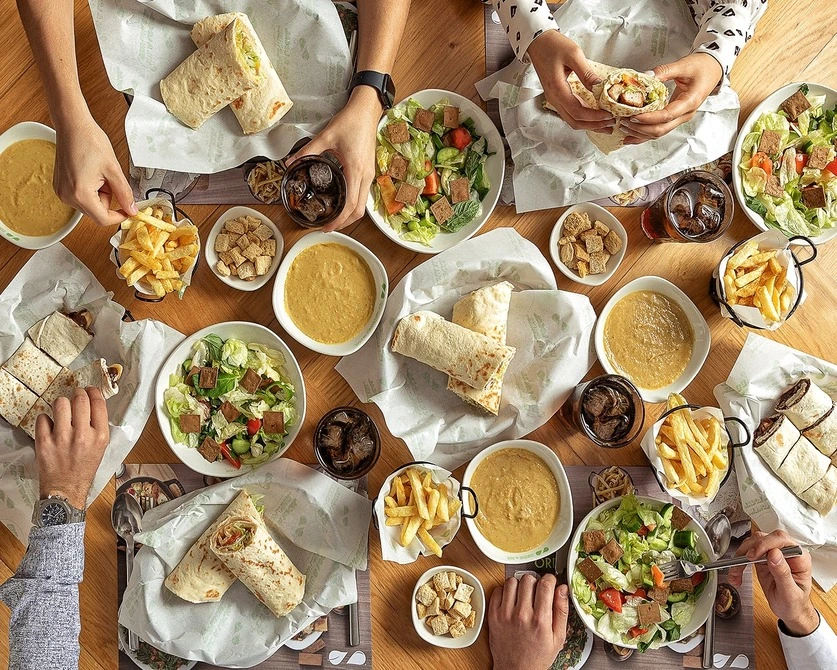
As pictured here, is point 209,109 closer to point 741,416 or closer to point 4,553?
point 4,553

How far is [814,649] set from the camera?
2363 millimetres

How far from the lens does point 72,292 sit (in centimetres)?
238

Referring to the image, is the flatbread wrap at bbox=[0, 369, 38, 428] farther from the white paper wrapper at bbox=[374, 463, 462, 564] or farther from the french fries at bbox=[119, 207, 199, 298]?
the white paper wrapper at bbox=[374, 463, 462, 564]

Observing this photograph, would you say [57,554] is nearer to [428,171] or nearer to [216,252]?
[216,252]

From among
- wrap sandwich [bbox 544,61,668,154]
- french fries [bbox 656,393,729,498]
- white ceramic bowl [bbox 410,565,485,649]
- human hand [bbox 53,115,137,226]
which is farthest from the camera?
white ceramic bowl [bbox 410,565,485,649]

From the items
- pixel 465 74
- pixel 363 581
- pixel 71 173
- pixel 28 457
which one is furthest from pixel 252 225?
pixel 363 581

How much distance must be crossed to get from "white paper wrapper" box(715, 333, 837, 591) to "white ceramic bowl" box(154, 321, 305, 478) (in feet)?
5.04

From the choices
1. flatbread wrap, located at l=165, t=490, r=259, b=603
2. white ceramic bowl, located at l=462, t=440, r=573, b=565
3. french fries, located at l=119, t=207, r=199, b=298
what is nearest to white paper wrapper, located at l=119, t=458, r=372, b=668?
flatbread wrap, located at l=165, t=490, r=259, b=603

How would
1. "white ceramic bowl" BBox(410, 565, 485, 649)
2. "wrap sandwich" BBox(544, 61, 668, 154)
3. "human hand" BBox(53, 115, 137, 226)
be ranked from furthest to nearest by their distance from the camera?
1. "white ceramic bowl" BBox(410, 565, 485, 649)
2. "human hand" BBox(53, 115, 137, 226)
3. "wrap sandwich" BBox(544, 61, 668, 154)

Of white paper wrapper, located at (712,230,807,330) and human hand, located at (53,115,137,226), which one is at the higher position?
human hand, located at (53,115,137,226)

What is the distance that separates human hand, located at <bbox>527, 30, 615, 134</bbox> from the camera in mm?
2162

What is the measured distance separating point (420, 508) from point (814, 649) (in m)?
1.49

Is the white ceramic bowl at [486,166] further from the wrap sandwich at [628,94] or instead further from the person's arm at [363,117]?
the wrap sandwich at [628,94]

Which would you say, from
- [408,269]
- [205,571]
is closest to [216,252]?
[408,269]
